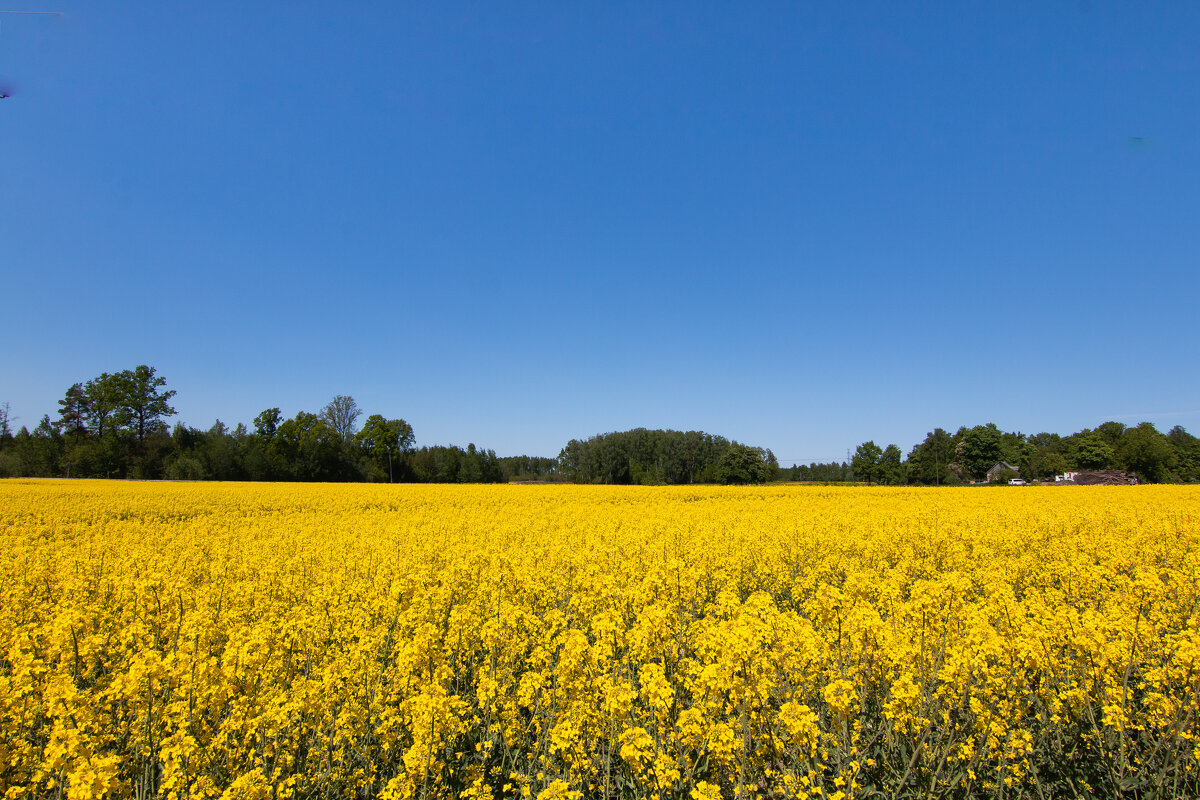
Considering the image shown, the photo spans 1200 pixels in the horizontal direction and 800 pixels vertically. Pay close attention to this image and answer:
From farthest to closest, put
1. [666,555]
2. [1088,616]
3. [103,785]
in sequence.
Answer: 1. [666,555]
2. [1088,616]
3. [103,785]

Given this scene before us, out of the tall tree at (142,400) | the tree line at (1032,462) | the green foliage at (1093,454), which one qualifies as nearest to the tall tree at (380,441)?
the tall tree at (142,400)

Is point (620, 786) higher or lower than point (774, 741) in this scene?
lower

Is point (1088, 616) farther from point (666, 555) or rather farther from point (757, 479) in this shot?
point (757, 479)

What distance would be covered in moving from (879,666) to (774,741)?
169cm

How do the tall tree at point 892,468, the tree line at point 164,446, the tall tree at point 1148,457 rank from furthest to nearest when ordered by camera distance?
the tall tree at point 892,468
the tall tree at point 1148,457
the tree line at point 164,446

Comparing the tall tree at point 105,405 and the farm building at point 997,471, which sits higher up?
the tall tree at point 105,405

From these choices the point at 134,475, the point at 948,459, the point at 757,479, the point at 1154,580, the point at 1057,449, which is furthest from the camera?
the point at 1057,449

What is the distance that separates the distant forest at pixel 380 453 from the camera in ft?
178

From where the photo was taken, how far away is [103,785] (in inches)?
99.0

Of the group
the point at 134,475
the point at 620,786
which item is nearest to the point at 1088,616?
the point at 620,786

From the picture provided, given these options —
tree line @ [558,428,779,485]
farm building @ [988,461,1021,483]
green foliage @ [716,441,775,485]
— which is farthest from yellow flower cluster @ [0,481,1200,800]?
farm building @ [988,461,1021,483]

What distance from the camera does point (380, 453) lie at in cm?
6631

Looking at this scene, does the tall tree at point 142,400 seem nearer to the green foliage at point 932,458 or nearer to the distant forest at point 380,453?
the distant forest at point 380,453

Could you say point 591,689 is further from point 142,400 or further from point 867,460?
point 867,460
